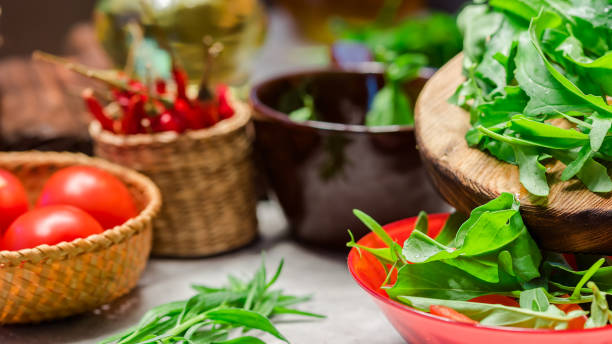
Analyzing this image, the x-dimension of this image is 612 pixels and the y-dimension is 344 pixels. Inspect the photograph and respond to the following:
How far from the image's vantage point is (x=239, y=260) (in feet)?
3.25

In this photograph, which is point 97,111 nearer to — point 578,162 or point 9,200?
point 9,200

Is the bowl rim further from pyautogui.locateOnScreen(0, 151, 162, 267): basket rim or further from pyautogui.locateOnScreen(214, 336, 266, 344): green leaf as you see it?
pyautogui.locateOnScreen(214, 336, 266, 344): green leaf

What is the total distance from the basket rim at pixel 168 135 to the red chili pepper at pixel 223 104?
0.01 m

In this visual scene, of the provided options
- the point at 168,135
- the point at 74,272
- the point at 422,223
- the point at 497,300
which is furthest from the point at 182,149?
the point at 497,300

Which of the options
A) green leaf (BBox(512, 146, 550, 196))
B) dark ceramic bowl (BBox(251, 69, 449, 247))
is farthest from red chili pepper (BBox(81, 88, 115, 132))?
green leaf (BBox(512, 146, 550, 196))

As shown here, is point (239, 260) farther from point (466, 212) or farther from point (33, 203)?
point (466, 212)

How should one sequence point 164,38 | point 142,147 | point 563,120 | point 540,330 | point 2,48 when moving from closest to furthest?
point 540,330, point 563,120, point 142,147, point 164,38, point 2,48

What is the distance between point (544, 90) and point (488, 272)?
17 centimetres

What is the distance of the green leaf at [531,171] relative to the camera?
60 centimetres

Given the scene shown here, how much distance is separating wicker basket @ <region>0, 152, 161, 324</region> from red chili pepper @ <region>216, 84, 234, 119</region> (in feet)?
0.61

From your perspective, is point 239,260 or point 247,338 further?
point 239,260

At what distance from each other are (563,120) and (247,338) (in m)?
0.38

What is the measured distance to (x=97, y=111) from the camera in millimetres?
955

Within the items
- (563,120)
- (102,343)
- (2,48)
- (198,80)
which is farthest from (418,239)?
(2,48)
